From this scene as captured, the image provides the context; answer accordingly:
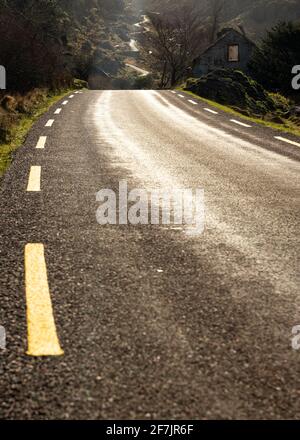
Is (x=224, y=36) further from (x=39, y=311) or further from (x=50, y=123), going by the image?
(x=39, y=311)

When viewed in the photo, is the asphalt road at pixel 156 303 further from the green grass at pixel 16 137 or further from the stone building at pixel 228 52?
the stone building at pixel 228 52

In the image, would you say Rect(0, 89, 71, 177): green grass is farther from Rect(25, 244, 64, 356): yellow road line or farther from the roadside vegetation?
Rect(25, 244, 64, 356): yellow road line

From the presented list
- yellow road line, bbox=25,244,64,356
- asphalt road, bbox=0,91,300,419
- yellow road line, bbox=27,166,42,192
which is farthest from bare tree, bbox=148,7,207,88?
yellow road line, bbox=25,244,64,356

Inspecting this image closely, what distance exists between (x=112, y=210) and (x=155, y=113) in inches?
449

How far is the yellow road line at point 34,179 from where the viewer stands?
5.93 meters

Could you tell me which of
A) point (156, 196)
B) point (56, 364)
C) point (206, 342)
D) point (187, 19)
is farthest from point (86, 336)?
point (187, 19)

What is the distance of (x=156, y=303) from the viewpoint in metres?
2.96

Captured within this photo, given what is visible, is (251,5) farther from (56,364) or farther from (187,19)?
(56,364)

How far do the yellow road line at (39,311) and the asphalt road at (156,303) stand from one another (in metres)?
0.04

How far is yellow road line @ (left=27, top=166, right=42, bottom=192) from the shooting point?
5.93 m

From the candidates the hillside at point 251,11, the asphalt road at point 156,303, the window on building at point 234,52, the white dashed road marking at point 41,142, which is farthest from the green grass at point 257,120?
the hillside at point 251,11

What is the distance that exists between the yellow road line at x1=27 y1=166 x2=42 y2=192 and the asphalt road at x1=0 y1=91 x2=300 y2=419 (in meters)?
0.08

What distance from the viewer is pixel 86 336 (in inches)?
101

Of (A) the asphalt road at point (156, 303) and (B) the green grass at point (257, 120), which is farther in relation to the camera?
(B) the green grass at point (257, 120)
